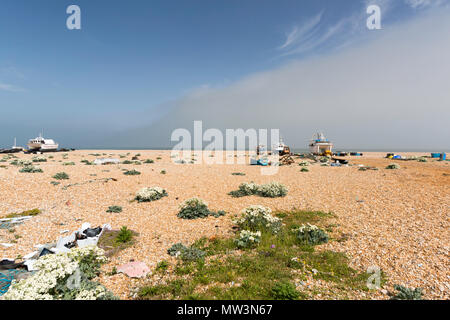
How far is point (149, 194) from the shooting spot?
1281 cm

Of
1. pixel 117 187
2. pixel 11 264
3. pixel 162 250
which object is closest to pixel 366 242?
pixel 162 250

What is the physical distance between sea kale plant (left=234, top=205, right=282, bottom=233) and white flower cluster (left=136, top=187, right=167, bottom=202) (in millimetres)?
6592

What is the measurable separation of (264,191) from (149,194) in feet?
24.9

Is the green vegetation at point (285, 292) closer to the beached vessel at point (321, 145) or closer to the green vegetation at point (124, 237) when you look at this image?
the green vegetation at point (124, 237)

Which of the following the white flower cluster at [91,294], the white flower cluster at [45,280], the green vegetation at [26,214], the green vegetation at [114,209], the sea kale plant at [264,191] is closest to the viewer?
the white flower cluster at [45,280]

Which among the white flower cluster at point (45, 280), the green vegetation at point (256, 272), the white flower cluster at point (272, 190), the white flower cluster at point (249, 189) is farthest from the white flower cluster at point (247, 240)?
the white flower cluster at point (249, 189)

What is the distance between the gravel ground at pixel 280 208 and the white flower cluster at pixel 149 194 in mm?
580

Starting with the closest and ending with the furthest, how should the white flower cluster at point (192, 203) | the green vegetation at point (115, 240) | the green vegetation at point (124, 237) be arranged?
the green vegetation at point (115, 240) → the green vegetation at point (124, 237) → the white flower cluster at point (192, 203)

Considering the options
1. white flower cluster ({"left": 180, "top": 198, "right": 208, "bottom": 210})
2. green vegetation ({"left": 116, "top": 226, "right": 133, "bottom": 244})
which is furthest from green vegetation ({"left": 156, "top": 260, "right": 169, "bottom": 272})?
white flower cluster ({"left": 180, "top": 198, "right": 208, "bottom": 210})

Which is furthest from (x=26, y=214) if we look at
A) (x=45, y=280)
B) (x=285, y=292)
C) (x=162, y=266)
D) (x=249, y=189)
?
(x=249, y=189)

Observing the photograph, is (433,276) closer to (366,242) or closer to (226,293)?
(366,242)

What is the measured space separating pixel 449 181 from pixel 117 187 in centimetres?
2647

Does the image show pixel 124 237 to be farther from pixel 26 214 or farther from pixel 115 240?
pixel 26 214

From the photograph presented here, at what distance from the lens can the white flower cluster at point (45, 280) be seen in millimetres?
3807
